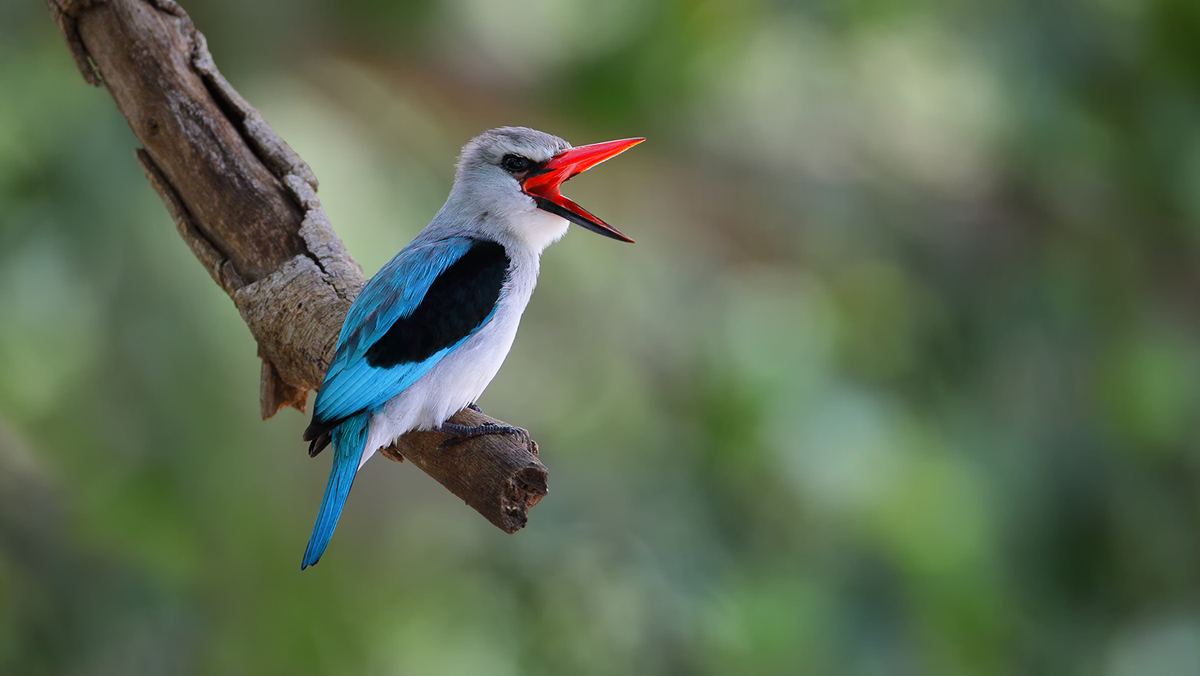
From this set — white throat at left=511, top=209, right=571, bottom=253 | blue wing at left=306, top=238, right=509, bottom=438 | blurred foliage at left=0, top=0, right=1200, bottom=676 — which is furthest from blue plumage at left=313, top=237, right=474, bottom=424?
blurred foliage at left=0, top=0, right=1200, bottom=676

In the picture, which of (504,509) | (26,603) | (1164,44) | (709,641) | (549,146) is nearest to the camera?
(504,509)

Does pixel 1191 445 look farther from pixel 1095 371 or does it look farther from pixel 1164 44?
Answer: pixel 1164 44

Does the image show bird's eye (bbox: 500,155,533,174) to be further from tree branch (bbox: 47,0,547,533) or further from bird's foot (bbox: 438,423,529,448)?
bird's foot (bbox: 438,423,529,448)

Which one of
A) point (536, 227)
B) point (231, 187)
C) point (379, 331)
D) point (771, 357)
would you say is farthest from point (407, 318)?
point (771, 357)

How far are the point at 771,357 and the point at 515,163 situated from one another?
2864mm

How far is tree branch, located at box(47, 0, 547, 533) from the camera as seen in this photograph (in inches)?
87.6

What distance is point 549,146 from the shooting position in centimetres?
214

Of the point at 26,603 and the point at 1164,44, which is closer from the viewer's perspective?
the point at 26,603

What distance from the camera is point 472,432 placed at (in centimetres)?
196

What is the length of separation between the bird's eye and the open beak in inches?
0.9

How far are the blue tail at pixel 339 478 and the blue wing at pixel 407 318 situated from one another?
0.06m

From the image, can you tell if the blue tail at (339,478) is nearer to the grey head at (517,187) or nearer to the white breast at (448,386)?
the white breast at (448,386)

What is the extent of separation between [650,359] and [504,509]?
137 inches

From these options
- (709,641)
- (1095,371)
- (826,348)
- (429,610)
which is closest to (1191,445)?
(1095,371)
